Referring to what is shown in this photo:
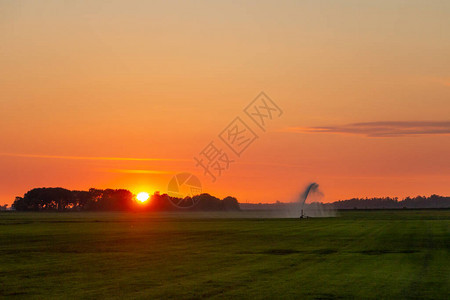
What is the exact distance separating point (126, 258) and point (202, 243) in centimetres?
1217

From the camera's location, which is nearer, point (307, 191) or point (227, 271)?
point (227, 271)

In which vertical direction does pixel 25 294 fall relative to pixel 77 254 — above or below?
below

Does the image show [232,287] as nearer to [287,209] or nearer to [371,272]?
[371,272]

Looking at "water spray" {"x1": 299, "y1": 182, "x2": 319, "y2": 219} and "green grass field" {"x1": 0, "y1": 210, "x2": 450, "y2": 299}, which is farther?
"water spray" {"x1": 299, "y1": 182, "x2": 319, "y2": 219}

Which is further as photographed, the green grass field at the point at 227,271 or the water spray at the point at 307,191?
the water spray at the point at 307,191

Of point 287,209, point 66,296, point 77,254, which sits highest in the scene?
point 287,209

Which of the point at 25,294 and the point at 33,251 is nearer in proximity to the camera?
the point at 25,294

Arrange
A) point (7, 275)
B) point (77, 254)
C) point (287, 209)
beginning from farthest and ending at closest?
point (287, 209) → point (77, 254) → point (7, 275)

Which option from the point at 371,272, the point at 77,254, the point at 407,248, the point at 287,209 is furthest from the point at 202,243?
the point at 287,209

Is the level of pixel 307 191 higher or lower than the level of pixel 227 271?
higher

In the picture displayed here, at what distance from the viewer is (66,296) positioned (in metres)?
21.4

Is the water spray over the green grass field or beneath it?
over

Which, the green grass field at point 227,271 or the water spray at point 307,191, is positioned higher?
the water spray at point 307,191

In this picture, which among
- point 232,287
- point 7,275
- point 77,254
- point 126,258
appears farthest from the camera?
point 77,254
